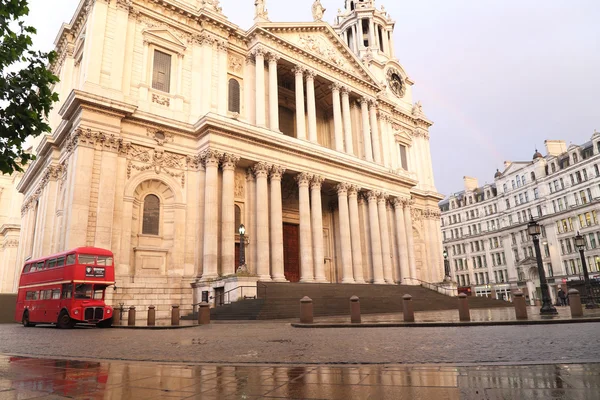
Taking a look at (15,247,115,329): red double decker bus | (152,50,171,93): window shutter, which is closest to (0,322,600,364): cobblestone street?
(15,247,115,329): red double decker bus

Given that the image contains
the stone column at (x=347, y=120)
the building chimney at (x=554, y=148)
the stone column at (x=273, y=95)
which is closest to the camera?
the stone column at (x=273, y=95)

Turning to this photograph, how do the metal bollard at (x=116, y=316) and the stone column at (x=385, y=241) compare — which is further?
the stone column at (x=385, y=241)

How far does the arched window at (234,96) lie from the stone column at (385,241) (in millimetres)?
15048

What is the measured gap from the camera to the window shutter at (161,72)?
2841 cm

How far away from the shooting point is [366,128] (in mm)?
39500

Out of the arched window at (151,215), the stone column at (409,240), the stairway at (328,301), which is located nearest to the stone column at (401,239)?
the stone column at (409,240)

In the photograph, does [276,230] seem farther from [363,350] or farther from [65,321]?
[363,350]

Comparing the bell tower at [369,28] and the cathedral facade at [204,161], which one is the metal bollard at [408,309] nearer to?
the cathedral facade at [204,161]

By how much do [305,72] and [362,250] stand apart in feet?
55.0

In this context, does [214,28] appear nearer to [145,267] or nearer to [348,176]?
[348,176]

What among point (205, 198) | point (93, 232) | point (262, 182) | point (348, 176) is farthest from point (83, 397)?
point (348, 176)

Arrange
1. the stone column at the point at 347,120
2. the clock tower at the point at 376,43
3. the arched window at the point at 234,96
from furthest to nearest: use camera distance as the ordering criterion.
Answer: the clock tower at the point at 376,43 → the stone column at the point at 347,120 → the arched window at the point at 234,96

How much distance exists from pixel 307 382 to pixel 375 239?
30473mm

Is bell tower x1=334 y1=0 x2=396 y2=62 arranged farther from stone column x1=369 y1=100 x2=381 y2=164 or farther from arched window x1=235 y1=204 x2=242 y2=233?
arched window x1=235 y1=204 x2=242 y2=233
